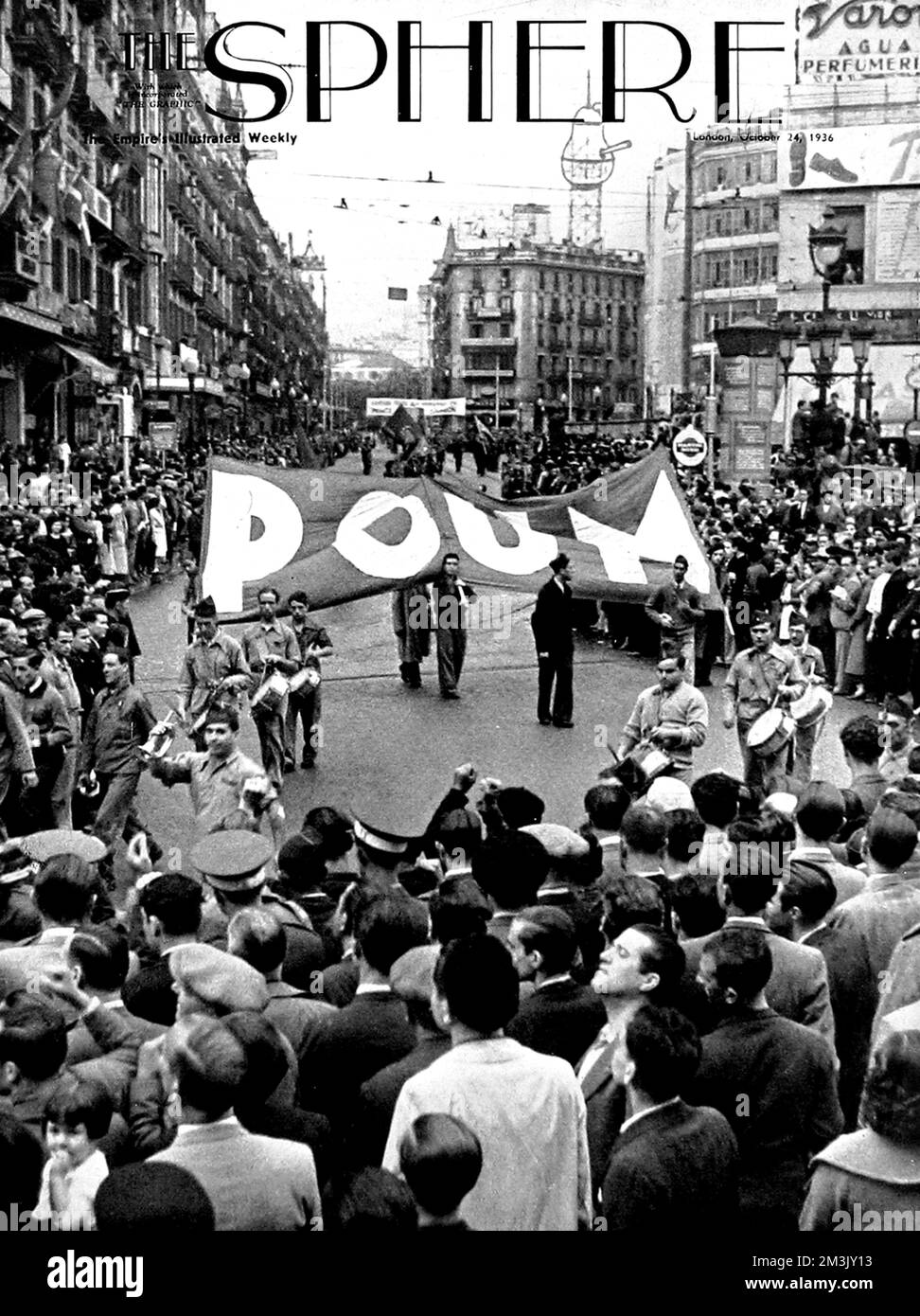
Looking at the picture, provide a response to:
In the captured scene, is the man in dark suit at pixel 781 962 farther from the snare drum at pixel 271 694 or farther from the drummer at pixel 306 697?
the drummer at pixel 306 697

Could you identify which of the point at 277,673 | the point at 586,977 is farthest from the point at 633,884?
the point at 277,673

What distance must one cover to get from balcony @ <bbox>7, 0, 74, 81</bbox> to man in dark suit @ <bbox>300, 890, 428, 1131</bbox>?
1132 inches

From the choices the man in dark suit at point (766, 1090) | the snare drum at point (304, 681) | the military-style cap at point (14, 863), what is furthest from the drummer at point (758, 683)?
the man in dark suit at point (766, 1090)

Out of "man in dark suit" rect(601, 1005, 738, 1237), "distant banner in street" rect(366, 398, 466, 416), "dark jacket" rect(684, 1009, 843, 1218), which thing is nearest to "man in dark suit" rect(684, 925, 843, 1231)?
"dark jacket" rect(684, 1009, 843, 1218)

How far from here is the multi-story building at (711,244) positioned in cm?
8469

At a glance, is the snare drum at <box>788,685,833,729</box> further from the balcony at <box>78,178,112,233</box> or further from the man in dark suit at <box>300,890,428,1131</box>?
the balcony at <box>78,178,112,233</box>

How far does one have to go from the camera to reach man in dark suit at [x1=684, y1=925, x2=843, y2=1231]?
14.3 ft

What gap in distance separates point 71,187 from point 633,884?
31304 millimetres

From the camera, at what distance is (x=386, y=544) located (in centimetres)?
1441

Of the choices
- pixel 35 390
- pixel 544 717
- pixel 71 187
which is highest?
pixel 71 187

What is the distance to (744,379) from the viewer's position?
5984 centimetres

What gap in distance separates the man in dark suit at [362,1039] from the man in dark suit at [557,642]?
9588 mm
